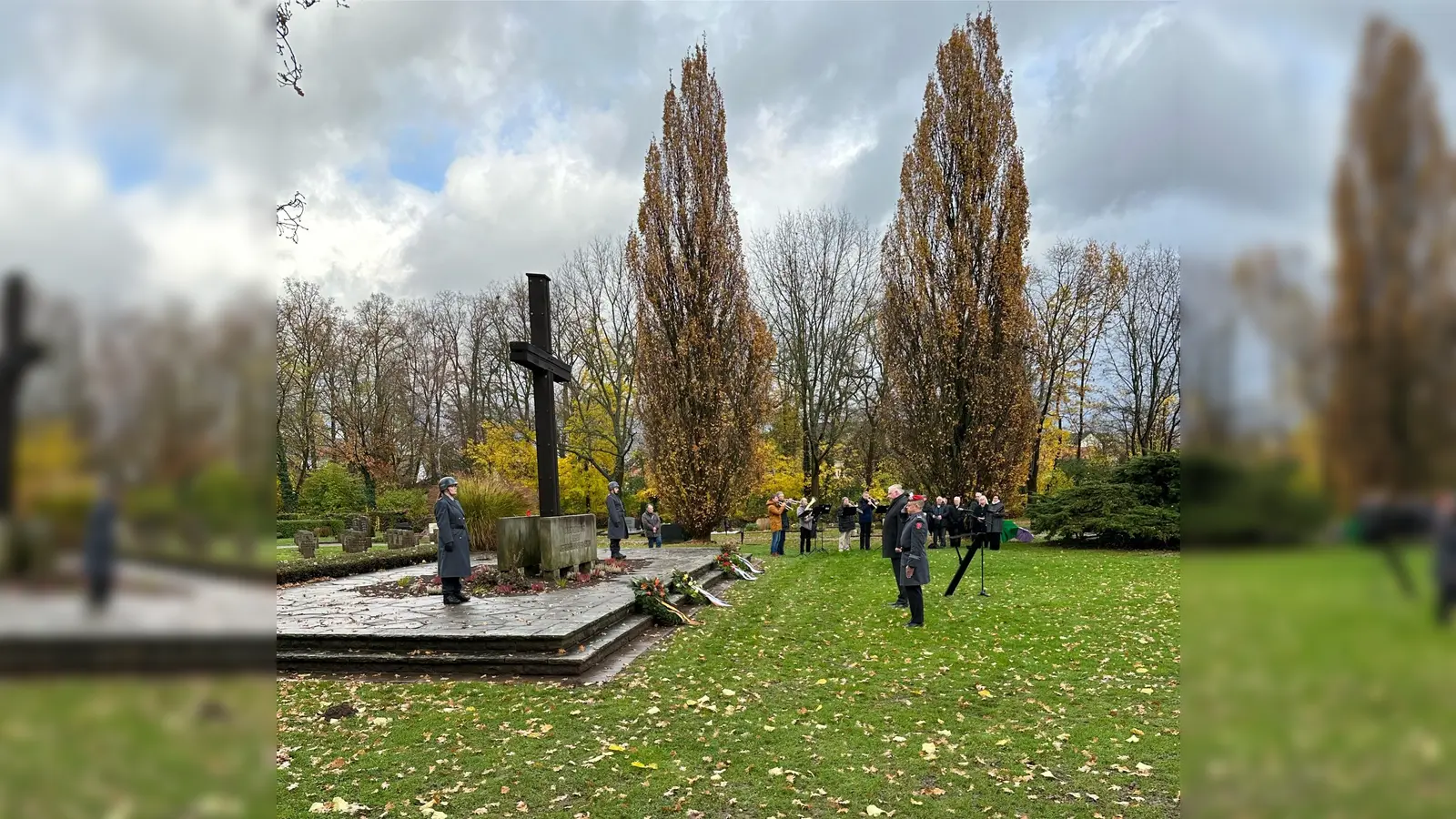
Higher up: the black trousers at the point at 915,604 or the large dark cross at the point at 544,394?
the large dark cross at the point at 544,394

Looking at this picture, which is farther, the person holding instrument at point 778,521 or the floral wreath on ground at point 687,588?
the person holding instrument at point 778,521

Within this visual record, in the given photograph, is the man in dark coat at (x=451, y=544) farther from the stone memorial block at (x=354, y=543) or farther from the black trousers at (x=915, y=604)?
the stone memorial block at (x=354, y=543)

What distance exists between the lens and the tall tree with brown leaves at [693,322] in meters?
25.4

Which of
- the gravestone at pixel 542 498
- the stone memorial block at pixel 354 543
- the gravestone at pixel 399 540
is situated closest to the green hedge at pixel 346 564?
the stone memorial block at pixel 354 543

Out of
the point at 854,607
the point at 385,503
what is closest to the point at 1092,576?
the point at 854,607

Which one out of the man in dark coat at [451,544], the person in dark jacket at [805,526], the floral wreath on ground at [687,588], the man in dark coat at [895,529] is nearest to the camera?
the man in dark coat at [451,544]
